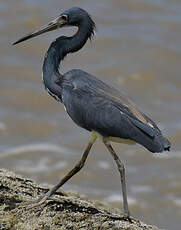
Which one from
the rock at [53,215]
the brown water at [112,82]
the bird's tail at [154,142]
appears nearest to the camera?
the rock at [53,215]

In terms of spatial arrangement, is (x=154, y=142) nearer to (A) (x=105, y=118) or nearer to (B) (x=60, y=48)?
(A) (x=105, y=118)

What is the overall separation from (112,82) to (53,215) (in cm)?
890

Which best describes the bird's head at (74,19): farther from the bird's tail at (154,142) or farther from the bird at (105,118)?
the bird's tail at (154,142)

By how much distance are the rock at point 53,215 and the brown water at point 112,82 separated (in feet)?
16.4

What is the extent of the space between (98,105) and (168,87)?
8354 mm

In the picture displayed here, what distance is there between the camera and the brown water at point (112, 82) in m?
11.6

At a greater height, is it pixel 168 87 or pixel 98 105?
pixel 168 87

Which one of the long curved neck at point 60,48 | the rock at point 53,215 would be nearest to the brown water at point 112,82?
the long curved neck at point 60,48

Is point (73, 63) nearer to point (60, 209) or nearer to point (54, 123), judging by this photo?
point (54, 123)

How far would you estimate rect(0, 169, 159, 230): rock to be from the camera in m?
5.16

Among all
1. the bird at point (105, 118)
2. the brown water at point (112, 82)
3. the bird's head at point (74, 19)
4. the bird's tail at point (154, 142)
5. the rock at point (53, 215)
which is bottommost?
the rock at point (53, 215)

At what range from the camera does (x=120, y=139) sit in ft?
19.3

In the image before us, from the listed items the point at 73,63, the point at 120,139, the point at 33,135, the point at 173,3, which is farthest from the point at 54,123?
→ the point at 120,139

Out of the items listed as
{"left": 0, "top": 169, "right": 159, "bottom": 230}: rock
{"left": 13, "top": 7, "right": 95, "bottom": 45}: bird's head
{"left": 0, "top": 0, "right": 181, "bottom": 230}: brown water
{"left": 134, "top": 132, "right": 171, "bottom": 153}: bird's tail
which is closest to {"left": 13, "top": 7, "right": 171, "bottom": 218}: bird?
{"left": 134, "top": 132, "right": 171, "bottom": 153}: bird's tail
